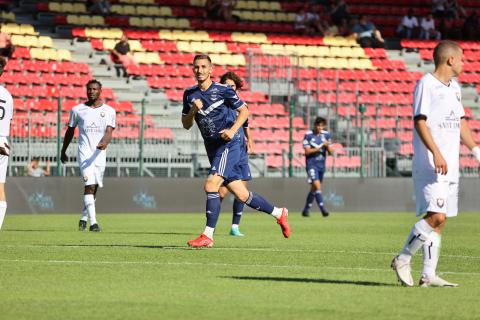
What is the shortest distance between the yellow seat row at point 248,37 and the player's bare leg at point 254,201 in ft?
76.3

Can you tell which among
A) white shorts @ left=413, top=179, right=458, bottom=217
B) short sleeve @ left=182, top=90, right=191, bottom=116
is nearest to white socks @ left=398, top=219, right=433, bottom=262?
white shorts @ left=413, top=179, right=458, bottom=217

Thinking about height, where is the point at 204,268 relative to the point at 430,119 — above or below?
below

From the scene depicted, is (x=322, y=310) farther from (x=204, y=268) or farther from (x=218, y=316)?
(x=204, y=268)

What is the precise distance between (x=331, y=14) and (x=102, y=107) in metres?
23.6

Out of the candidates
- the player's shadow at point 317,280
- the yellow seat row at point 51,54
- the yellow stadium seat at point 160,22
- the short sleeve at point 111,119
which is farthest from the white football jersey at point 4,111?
the yellow stadium seat at point 160,22

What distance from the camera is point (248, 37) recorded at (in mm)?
37719

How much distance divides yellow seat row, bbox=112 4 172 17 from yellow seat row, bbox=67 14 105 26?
111 centimetres

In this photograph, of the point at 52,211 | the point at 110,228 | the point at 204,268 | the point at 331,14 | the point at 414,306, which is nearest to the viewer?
the point at 414,306

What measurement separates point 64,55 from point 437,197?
82.4 ft

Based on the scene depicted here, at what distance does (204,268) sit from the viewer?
1109cm

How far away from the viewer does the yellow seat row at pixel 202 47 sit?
3591cm

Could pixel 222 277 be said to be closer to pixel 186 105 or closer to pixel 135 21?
pixel 186 105

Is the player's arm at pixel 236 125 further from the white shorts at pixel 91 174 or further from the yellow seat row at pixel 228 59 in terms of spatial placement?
the yellow seat row at pixel 228 59

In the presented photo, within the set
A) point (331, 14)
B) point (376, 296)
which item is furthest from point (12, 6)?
point (376, 296)
